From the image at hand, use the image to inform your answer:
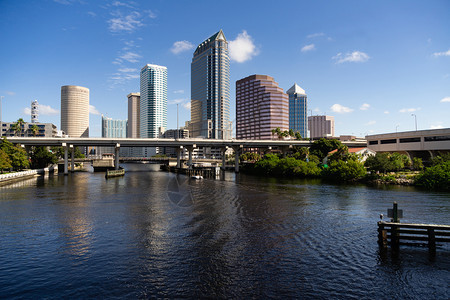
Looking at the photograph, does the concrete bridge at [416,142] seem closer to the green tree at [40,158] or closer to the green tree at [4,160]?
the green tree at [4,160]

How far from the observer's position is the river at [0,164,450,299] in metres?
18.4

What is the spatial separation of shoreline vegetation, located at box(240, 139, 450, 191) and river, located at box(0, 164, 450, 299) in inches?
1092

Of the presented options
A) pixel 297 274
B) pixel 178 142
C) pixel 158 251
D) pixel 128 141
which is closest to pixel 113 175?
pixel 128 141

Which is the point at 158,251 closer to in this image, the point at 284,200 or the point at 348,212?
the point at 348,212

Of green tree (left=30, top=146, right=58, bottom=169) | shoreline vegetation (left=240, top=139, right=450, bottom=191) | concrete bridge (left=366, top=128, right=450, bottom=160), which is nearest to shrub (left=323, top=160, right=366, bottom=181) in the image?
shoreline vegetation (left=240, top=139, right=450, bottom=191)

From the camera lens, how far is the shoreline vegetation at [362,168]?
2584 inches

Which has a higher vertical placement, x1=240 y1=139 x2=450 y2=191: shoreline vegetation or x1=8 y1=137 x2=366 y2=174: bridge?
x1=8 y1=137 x2=366 y2=174: bridge

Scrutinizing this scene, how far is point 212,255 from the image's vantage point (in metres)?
23.9

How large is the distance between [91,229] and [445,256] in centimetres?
3508

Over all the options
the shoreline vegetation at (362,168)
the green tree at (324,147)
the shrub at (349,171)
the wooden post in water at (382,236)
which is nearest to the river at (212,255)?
the wooden post in water at (382,236)

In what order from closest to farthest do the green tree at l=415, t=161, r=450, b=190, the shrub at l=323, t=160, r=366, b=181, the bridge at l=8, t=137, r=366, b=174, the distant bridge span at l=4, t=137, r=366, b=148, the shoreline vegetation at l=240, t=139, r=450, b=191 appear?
the green tree at l=415, t=161, r=450, b=190 < the shoreline vegetation at l=240, t=139, r=450, b=191 < the shrub at l=323, t=160, r=366, b=181 < the distant bridge span at l=4, t=137, r=366, b=148 < the bridge at l=8, t=137, r=366, b=174

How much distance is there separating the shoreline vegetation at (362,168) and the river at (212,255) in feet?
91.0

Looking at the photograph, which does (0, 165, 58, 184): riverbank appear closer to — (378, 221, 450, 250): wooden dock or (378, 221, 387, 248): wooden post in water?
(378, 221, 387, 248): wooden post in water

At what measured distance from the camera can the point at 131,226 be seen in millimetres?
33250
